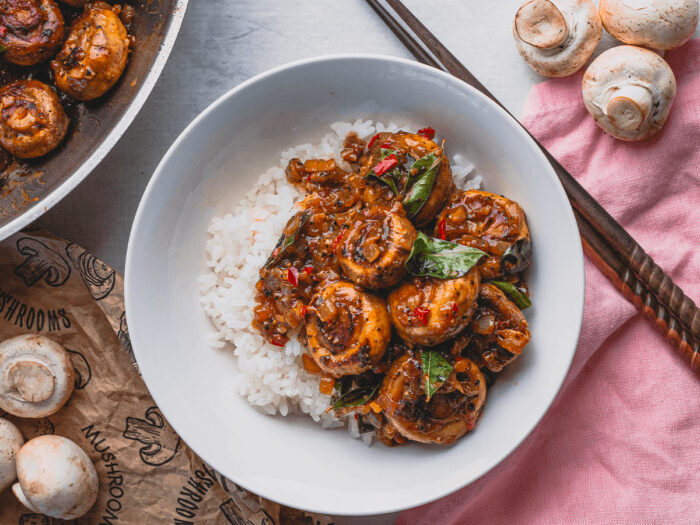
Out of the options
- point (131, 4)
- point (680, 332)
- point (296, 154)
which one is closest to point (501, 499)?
point (680, 332)

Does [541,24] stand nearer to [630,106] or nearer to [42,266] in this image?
[630,106]

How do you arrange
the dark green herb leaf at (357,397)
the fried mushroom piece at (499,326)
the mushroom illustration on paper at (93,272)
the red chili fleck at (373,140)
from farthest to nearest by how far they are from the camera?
the mushroom illustration on paper at (93,272), the red chili fleck at (373,140), the dark green herb leaf at (357,397), the fried mushroom piece at (499,326)

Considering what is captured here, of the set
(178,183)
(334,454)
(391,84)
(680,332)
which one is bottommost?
(334,454)

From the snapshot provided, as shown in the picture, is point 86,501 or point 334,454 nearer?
point 334,454

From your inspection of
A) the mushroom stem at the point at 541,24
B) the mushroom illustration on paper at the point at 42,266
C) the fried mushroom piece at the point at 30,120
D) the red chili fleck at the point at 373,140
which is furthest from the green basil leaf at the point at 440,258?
the mushroom illustration on paper at the point at 42,266

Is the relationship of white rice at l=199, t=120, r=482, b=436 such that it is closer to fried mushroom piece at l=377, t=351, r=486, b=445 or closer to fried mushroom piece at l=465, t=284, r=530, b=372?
fried mushroom piece at l=377, t=351, r=486, b=445

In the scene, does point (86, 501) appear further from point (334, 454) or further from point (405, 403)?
point (405, 403)

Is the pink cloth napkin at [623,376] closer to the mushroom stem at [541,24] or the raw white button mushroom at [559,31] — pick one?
the raw white button mushroom at [559,31]
